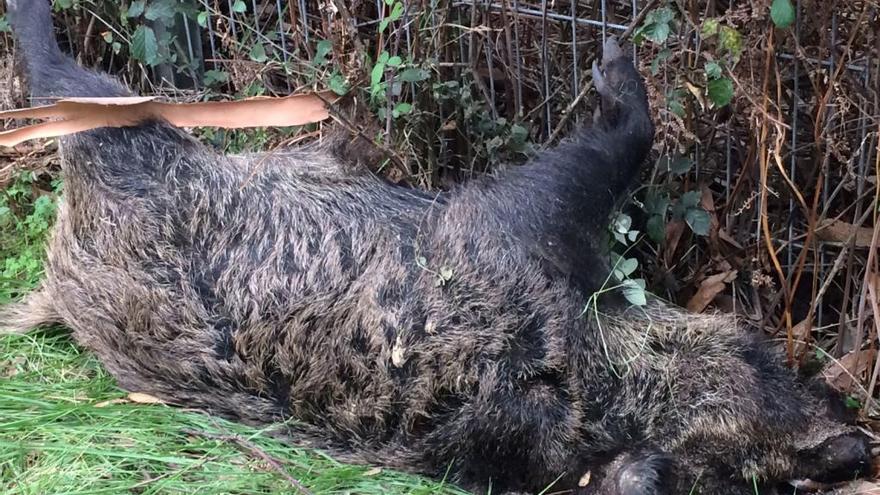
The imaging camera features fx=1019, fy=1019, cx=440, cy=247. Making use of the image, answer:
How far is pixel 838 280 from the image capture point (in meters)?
4.16

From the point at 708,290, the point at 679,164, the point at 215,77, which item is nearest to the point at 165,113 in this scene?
the point at 215,77

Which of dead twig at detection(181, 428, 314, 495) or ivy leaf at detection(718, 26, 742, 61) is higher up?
ivy leaf at detection(718, 26, 742, 61)

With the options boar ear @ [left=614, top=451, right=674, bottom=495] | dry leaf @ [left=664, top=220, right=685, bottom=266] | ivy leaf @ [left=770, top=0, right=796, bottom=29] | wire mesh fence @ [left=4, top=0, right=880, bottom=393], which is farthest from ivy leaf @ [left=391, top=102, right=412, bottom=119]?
boar ear @ [left=614, top=451, right=674, bottom=495]

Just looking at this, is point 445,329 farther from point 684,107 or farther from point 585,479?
point 684,107

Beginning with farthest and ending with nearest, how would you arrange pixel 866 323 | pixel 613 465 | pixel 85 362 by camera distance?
pixel 85 362 → pixel 866 323 → pixel 613 465

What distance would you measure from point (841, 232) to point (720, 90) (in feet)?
2.69

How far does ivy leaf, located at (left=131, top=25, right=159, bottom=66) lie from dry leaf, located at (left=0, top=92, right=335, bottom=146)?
92cm

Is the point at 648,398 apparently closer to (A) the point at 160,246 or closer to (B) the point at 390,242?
(B) the point at 390,242

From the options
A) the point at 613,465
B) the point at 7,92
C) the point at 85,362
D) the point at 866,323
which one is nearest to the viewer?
the point at 613,465

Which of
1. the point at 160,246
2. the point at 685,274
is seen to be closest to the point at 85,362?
the point at 160,246

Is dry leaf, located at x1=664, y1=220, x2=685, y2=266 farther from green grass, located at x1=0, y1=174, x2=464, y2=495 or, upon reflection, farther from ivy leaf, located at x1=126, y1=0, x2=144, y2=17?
ivy leaf, located at x1=126, y1=0, x2=144, y2=17

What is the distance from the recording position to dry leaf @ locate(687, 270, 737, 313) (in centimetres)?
419

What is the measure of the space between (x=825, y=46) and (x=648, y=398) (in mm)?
1389

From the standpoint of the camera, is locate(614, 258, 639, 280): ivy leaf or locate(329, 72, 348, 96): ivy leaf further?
locate(329, 72, 348, 96): ivy leaf
